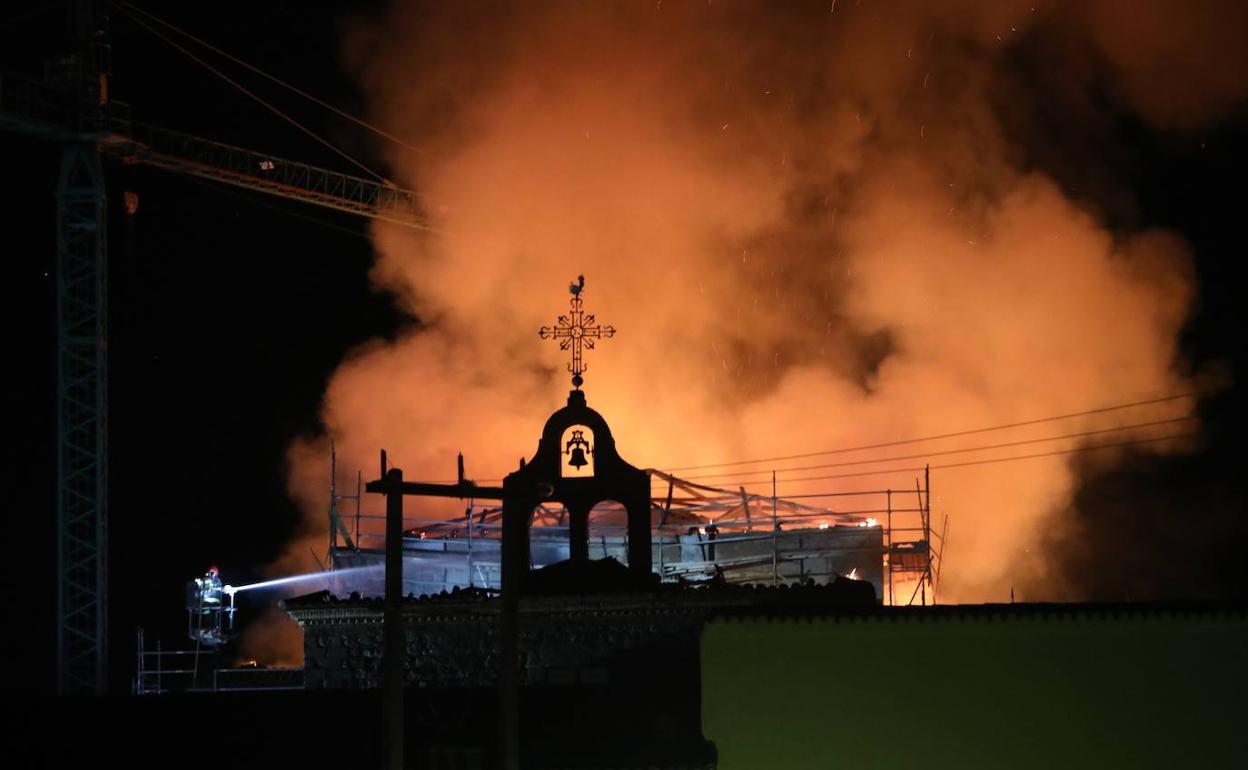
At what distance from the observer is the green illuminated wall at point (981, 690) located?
80.7ft

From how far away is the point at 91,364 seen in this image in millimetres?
49906

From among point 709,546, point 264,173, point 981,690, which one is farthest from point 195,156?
point 981,690

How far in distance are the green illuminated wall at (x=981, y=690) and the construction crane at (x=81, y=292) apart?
1058 inches

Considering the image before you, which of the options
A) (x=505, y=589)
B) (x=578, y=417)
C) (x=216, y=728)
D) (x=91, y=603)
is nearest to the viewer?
(x=505, y=589)

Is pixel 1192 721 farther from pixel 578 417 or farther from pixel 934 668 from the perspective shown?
pixel 578 417

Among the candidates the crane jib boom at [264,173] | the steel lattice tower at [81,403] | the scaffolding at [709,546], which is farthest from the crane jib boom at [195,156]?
the scaffolding at [709,546]

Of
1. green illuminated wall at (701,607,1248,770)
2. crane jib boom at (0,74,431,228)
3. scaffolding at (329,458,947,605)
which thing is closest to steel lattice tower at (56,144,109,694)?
crane jib boom at (0,74,431,228)

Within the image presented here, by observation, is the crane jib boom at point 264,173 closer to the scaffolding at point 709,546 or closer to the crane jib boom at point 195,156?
the crane jib boom at point 195,156

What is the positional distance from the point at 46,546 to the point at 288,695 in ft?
92.5

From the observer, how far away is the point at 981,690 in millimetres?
24750

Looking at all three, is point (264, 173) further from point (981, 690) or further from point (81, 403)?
point (981, 690)

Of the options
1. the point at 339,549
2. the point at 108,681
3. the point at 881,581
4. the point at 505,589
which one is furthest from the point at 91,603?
the point at 505,589

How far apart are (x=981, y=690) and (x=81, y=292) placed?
1242 inches

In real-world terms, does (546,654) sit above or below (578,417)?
below
